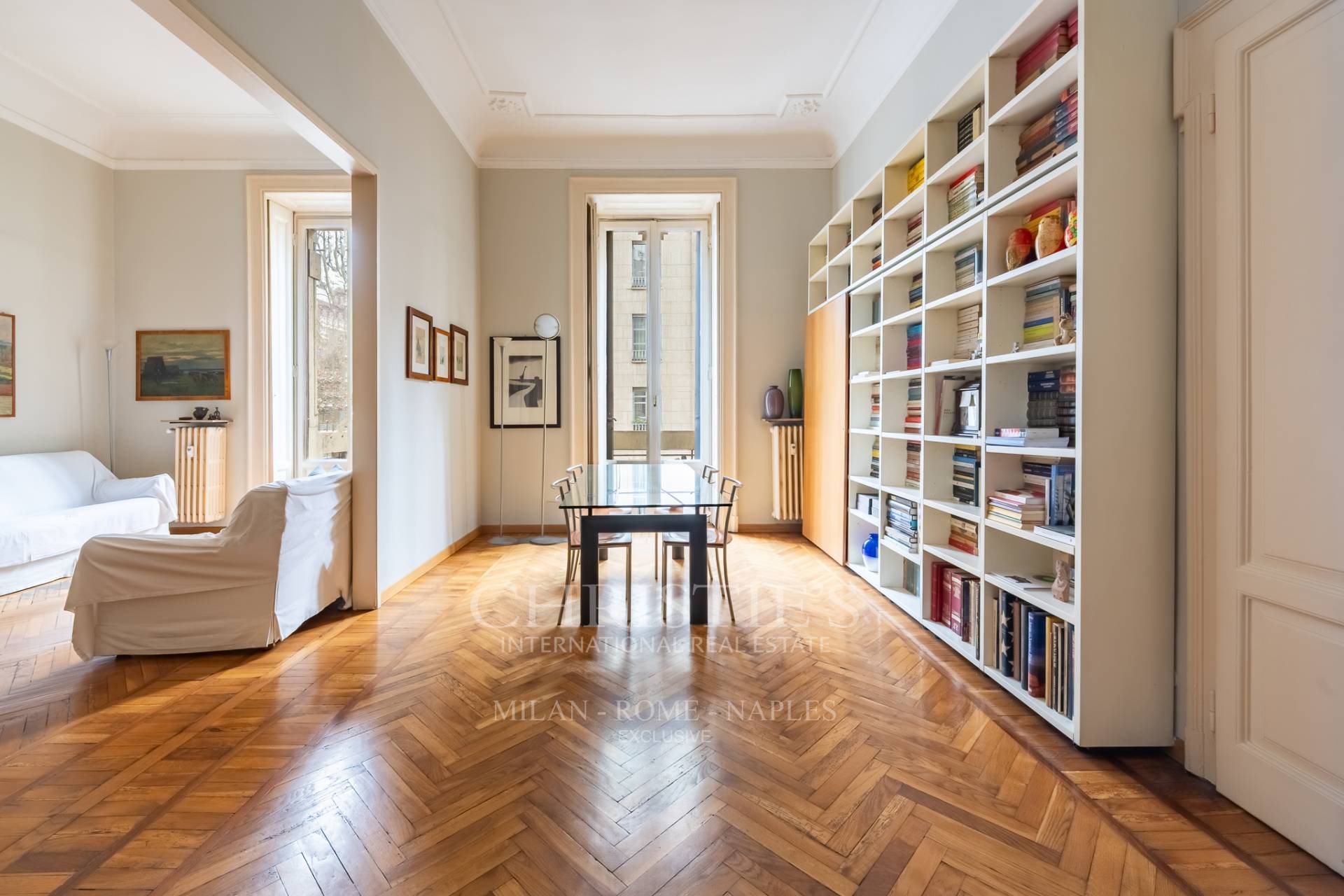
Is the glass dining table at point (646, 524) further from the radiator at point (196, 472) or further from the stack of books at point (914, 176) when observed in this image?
the radiator at point (196, 472)

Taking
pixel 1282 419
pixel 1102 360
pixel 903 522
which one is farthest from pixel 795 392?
pixel 1282 419

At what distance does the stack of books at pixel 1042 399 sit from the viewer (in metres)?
2.38

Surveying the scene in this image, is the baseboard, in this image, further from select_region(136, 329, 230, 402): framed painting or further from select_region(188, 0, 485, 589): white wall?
select_region(136, 329, 230, 402): framed painting

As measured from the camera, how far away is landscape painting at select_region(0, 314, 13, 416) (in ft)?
14.1

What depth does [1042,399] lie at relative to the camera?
2.45 m

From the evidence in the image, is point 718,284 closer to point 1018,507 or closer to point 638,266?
point 638,266

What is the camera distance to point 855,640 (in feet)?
9.91

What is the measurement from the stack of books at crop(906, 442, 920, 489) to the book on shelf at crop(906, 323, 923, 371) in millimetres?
478

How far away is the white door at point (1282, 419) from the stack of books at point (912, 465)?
1.77 metres

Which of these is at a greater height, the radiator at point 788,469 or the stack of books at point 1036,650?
the radiator at point 788,469

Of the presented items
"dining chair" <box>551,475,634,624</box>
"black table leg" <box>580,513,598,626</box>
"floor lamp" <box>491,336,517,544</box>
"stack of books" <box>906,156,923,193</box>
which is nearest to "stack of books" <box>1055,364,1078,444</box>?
"stack of books" <box>906,156,923,193</box>

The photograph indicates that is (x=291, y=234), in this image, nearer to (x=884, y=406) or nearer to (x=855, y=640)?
(x=884, y=406)

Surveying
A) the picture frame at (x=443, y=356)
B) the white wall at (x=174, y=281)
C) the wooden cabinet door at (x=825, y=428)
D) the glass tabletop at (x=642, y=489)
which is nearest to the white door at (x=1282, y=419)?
the glass tabletop at (x=642, y=489)

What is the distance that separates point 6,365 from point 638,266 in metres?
5.06
